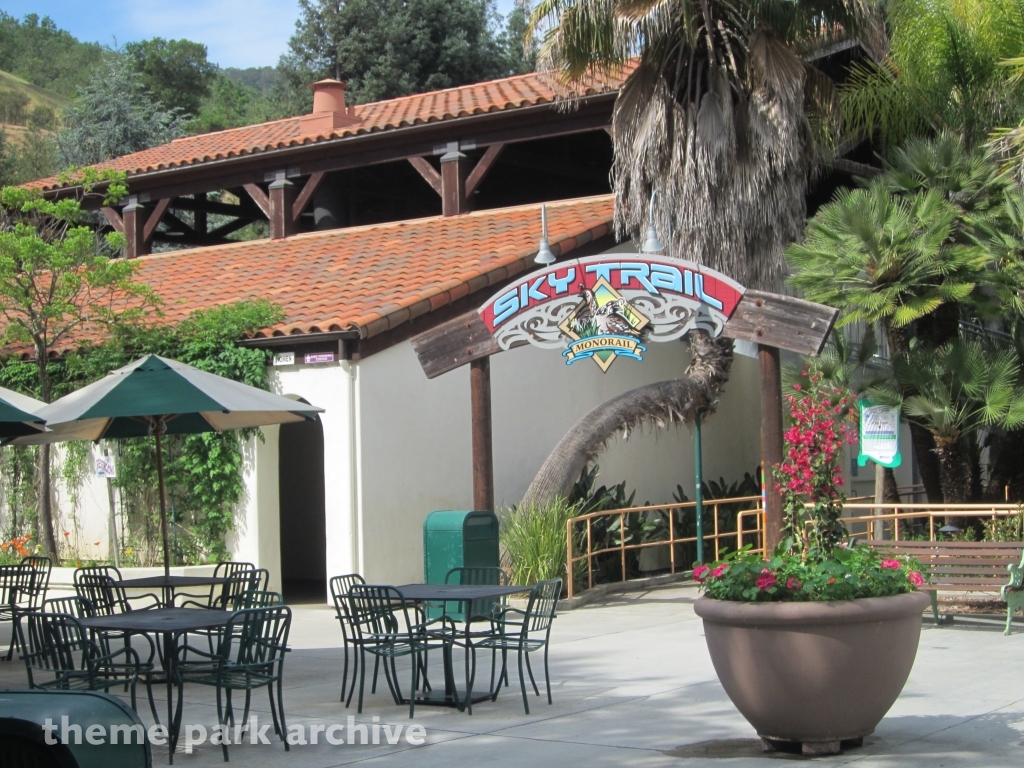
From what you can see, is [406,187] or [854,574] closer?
[854,574]

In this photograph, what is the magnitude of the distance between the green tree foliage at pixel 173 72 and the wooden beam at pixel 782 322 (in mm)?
47718

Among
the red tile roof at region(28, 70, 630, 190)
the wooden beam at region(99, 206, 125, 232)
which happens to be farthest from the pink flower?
the wooden beam at region(99, 206, 125, 232)

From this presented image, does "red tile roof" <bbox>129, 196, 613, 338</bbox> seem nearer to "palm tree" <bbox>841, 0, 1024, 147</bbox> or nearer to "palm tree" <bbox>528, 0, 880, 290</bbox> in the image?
"palm tree" <bbox>528, 0, 880, 290</bbox>

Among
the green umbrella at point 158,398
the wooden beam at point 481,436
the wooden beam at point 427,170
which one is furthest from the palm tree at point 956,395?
the wooden beam at point 427,170

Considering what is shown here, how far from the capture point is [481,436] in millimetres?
13406

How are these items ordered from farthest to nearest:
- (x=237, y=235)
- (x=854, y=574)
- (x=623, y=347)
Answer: (x=237, y=235)
(x=623, y=347)
(x=854, y=574)

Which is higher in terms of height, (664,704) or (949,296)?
(949,296)

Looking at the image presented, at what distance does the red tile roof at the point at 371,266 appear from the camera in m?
14.8

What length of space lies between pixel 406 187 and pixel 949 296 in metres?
13.3

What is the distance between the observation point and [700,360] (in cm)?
1580

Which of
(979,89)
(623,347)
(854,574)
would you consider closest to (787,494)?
(854,574)

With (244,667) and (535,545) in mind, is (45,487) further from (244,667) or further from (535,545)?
(244,667)

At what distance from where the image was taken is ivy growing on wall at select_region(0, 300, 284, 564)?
14.9 meters

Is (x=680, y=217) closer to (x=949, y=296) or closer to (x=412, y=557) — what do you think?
(x=949, y=296)
